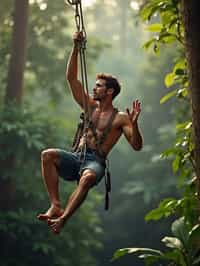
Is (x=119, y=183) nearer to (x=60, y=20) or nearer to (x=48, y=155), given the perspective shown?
(x=60, y=20)

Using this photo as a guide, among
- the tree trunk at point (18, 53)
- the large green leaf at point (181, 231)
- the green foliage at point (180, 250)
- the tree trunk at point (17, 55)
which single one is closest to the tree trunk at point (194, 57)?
the green foliage at point (180, 250)

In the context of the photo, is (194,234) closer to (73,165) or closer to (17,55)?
(73,165)

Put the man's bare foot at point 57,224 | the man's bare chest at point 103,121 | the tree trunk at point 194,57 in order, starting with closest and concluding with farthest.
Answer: the tree trunk at point 194,57
the man's bare foot at point 57,224
the man's bare chest at point 103,121

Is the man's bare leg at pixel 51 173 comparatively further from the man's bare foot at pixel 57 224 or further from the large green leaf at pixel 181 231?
the large green leaf at pixel 181 231

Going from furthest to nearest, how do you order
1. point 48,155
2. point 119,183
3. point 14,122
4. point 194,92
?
point 119,183 → point 14,122 → point 48,155 → point 194,92

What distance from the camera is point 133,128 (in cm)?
451

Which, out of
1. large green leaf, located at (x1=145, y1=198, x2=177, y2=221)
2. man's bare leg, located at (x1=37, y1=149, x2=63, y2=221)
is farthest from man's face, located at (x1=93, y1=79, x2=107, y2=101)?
large green leaf, located at (x1=145, y1=198, x2=177, y2=221)

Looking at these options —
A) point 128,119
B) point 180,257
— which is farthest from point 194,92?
point 180,257

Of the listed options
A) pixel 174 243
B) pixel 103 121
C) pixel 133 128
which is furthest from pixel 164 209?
pixel 103 121

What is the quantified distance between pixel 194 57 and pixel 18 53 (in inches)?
381

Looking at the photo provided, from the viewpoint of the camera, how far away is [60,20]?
1491 cm

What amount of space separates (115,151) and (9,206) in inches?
435

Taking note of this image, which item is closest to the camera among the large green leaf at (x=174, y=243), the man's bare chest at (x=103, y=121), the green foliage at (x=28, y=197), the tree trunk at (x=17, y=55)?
the large green leaf at (x=174, y=243)

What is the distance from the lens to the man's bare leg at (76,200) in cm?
414
